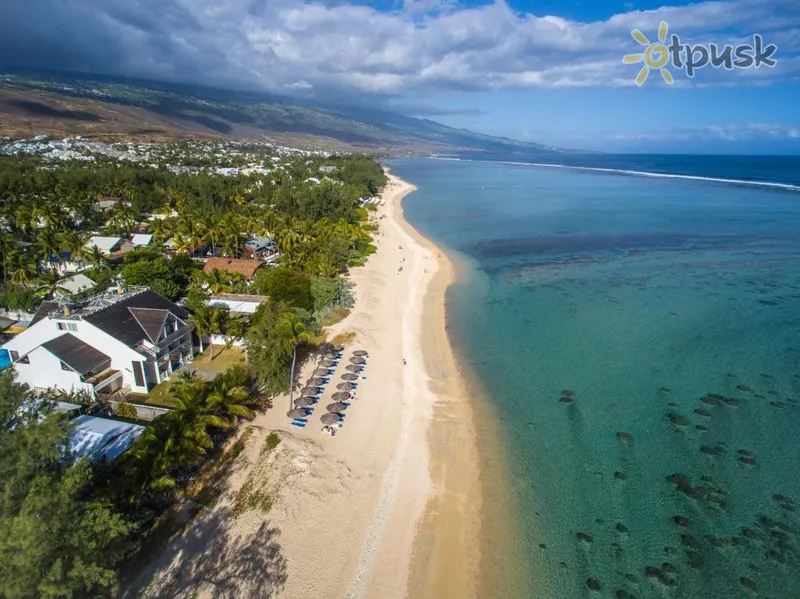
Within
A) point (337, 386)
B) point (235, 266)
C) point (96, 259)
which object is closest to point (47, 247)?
point (96, 259)

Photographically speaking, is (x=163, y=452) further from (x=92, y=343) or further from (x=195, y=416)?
(x=92, y=343)

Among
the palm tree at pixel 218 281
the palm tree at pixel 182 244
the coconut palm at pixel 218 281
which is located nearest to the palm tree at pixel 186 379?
the coconut palm at pixel 218 281

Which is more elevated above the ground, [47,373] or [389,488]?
[47,373]

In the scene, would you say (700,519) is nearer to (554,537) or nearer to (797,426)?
(554,537)

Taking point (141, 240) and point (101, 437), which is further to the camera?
point (141, 240)

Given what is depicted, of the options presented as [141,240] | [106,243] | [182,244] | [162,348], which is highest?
[162,348]

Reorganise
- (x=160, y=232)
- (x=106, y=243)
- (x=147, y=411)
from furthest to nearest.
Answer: (x=160, y=232) < (x=106, y=243) < (x=147, y=411)

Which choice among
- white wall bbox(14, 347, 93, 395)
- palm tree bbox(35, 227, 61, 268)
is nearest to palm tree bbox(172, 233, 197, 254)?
palm tree bbox(35, 227, 61, 268)
